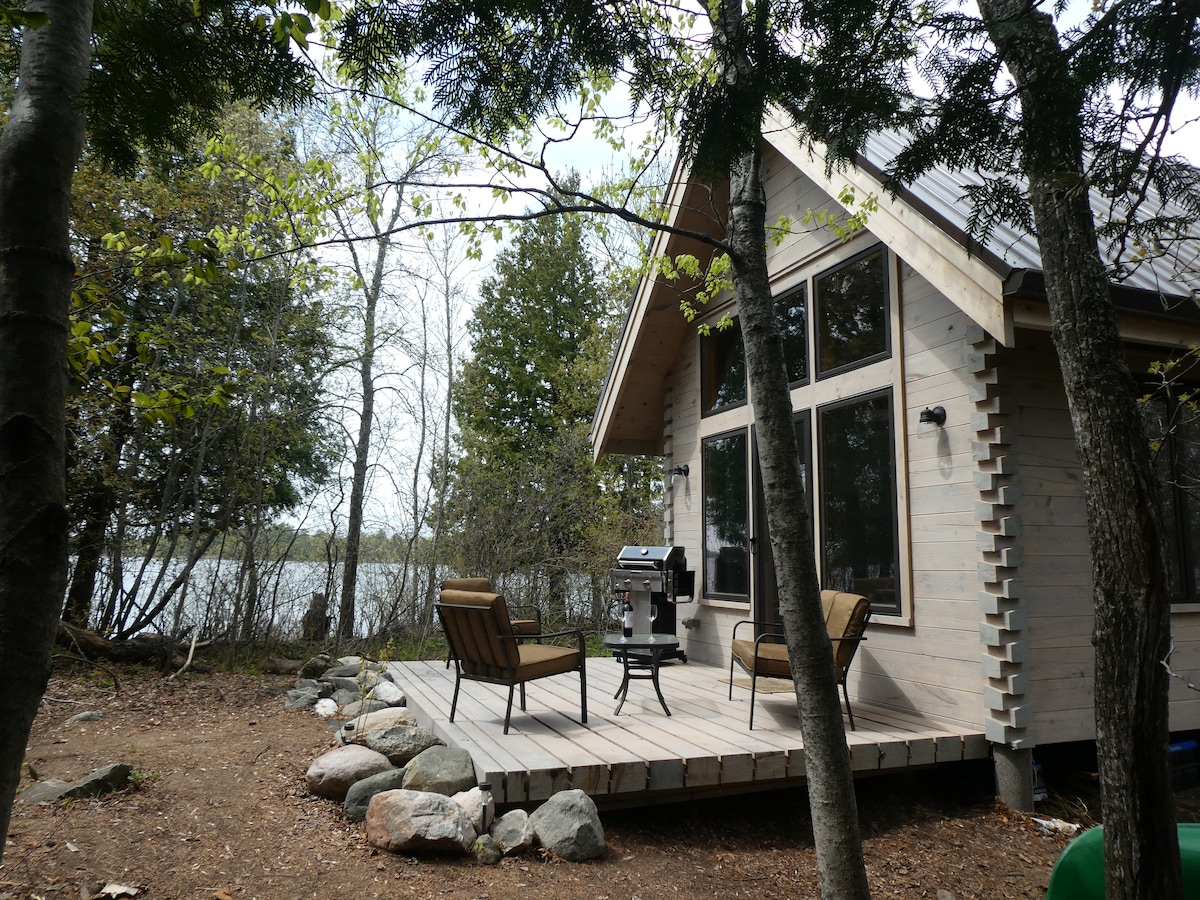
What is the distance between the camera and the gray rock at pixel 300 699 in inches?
256

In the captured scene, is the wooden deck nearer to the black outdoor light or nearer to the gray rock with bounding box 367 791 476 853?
the gray rock with bounding box 367 791 476 853

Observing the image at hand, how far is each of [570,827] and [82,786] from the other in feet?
7.98

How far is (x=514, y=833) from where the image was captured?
3572 mm

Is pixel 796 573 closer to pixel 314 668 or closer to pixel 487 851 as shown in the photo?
pixel 487 851

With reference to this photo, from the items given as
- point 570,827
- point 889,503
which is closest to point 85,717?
point 570,827

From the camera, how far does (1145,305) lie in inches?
169

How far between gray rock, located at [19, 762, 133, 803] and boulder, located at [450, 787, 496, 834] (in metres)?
1.76

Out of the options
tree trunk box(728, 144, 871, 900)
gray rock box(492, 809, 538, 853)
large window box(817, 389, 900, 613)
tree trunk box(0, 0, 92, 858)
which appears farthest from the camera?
large window box(817, 389, 900, 613)

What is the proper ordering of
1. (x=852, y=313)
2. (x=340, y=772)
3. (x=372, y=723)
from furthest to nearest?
(x=852, y=313) → (x=372, y=723) → (x=340, y=772)

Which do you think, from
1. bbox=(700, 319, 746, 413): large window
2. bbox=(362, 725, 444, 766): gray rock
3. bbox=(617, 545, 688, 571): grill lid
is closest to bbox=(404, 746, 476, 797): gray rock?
bbox=(362, 725, 444, 766): gray rock

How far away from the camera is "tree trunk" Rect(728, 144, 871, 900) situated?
241cm

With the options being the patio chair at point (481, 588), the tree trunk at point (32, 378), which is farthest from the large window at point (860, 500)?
the tree trunk at point (32, 378)

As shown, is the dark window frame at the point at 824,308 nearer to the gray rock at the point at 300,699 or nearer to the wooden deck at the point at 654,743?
the wooden deck at the point at 654,743

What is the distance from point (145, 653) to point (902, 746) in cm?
705
